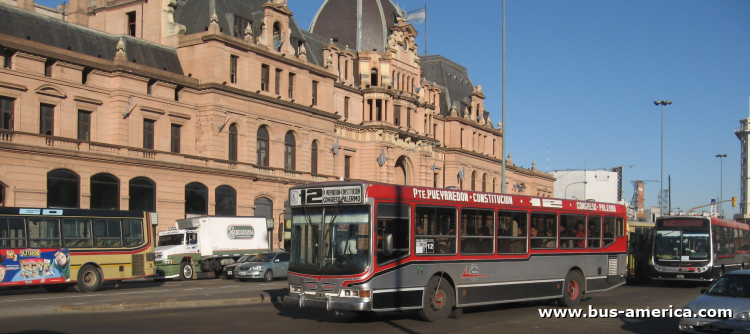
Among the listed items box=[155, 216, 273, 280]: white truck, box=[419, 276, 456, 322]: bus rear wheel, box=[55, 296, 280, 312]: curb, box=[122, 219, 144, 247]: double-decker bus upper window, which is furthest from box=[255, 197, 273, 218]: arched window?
box=[419, 276, 456, 322]: bus rear wheel

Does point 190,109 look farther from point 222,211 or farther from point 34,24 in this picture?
point 34,24

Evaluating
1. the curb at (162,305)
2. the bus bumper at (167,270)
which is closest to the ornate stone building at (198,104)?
the bus bumper at (167,270)

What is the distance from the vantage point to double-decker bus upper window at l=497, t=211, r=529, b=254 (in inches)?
717

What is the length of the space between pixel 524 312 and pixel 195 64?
34.6 meters

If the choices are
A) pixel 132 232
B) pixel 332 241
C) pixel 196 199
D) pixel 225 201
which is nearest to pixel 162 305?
pixel 332 241

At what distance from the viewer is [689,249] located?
3067 cm

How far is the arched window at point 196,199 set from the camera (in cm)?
4541

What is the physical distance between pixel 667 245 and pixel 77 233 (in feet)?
77.8

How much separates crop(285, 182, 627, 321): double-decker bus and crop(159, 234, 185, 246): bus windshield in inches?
886

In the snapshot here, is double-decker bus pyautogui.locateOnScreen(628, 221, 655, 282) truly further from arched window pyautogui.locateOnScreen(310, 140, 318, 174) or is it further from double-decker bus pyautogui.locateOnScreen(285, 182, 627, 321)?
arched window pyautogui.locateOnScreen(310, 140, 318, 174)

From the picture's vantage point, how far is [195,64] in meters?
48.1

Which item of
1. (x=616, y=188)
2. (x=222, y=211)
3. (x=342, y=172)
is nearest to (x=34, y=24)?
(x=222, y=211)

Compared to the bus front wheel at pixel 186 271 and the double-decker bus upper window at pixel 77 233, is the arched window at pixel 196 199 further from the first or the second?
the double-decker bus upper window at pixel 77 233

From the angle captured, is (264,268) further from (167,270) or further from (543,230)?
(543,230)
